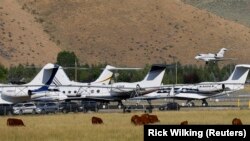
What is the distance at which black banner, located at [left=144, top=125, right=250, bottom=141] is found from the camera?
81.4 ft

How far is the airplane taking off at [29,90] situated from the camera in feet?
272

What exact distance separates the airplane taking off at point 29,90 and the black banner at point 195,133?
190 feet

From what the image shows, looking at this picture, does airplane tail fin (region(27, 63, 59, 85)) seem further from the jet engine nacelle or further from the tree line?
the tree line

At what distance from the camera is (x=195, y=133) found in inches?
995

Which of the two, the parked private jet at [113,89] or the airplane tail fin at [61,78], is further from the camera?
the airplane tail fin at [61,78]

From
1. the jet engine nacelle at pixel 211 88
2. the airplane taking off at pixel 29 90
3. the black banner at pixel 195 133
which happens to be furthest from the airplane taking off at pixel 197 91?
the black banner at pixel 195 133

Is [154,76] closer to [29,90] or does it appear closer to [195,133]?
[29,90]

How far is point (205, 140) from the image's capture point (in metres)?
25.3

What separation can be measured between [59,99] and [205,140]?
6751 centimetres

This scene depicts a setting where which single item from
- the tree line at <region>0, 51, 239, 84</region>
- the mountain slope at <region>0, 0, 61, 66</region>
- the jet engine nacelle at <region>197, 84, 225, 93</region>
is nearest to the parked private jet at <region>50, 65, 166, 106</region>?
the jet engine nacelle at <region>197, 84, 225, 93</region>

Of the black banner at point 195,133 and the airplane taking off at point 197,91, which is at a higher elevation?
the airplane taking off at point 197,91

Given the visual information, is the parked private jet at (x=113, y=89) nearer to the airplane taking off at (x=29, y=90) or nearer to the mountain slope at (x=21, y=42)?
the airplane taking off at (x=29, y=90)

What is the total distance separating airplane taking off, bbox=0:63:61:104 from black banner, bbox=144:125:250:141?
58.0 metres

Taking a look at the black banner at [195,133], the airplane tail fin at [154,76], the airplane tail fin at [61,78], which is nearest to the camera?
the black banner at [195,133]
